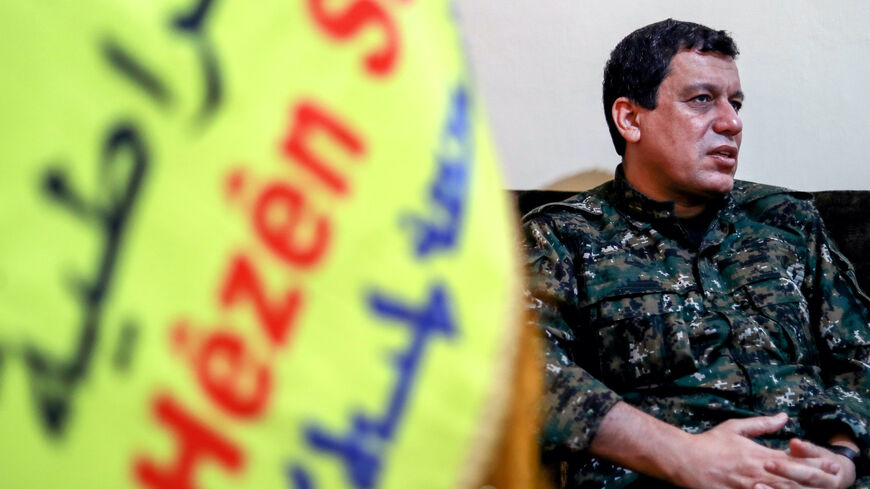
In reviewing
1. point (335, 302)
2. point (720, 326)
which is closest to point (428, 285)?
point (335, 302)

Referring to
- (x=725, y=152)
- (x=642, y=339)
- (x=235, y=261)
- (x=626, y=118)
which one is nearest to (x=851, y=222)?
(x=725, y=152)

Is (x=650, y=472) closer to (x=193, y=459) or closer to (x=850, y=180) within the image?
(x=193, y=459)

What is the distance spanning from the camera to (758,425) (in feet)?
3.37

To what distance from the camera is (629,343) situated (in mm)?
1137

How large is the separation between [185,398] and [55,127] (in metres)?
0.18

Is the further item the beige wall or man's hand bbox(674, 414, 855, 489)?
the beige wall

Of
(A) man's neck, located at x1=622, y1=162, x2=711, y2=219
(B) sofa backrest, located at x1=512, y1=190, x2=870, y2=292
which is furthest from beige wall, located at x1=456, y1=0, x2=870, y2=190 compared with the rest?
(A) man's neck, located at x1=622, y1=162, x2=711, y2=219

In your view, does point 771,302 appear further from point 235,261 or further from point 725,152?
point 235,261

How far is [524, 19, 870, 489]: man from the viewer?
102cm

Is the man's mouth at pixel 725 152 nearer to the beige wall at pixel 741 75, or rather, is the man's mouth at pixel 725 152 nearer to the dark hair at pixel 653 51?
the dark hair at pixel 653 51

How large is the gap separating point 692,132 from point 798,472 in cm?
57

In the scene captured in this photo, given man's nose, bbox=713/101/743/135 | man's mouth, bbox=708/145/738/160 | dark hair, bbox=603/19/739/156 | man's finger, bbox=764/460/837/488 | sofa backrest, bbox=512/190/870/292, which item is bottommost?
man's finger, bbox=764/460/837/488

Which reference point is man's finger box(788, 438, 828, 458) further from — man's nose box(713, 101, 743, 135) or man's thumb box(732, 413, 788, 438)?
man's nose box(713, 101, 743, 135)

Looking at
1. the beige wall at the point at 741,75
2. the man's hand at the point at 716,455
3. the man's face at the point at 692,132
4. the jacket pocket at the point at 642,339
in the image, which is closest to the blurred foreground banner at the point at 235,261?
the man's hand at the point at 716,455
